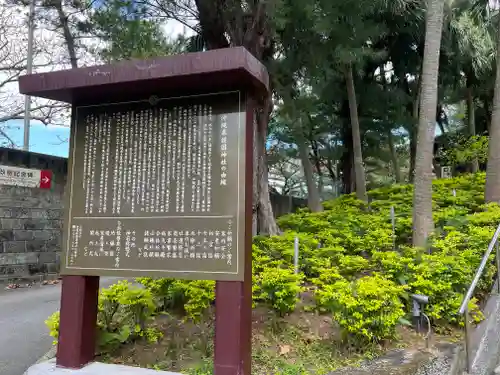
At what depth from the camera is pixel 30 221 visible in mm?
9094

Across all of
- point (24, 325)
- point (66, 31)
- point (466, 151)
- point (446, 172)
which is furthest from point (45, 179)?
point (446, 172)

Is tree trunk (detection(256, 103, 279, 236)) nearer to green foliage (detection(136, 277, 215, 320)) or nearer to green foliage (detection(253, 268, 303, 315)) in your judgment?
green foliage (detection(136, 277, 215, 320))

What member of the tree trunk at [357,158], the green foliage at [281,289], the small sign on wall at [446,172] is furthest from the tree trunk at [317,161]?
the green foliage at [281,289]

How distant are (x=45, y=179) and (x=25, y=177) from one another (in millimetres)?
447

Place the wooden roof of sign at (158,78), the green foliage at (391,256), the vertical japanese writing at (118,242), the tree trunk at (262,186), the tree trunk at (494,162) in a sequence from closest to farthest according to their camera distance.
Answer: the wooden roof of sign at (158,78)
the vertical japanese writing at (118,242)
the green foliage at (391,256)
the tree trunk at (262,186)
the tree trunk at (494,162)

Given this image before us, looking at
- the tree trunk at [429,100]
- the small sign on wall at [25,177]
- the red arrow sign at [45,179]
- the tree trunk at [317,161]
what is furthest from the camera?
the tree trunk at [317,161]

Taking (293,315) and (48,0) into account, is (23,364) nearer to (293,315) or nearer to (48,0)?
(293,315)

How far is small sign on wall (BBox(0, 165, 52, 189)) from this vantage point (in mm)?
8648

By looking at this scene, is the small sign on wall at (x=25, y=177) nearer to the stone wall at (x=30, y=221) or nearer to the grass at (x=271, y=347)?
the stone wall at (x=30, y=221)

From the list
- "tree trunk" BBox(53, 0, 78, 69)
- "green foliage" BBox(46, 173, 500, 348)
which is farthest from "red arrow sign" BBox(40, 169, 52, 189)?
"green foliage" BBox(46, 173, 500, 348)

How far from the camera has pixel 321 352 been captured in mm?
4176

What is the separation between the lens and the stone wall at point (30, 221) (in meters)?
8.65

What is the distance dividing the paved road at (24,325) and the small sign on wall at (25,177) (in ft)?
7.07

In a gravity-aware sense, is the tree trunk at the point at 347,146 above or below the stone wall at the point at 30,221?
above
